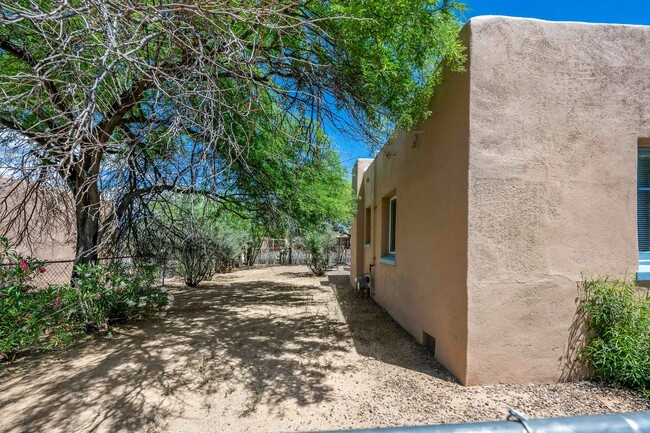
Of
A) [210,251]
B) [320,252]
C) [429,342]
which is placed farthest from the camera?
[320,252]

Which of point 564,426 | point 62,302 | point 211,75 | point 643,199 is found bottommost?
point 62,302

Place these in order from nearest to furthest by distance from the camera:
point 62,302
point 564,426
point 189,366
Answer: point 564,426 < point 189,366 < point 62,302

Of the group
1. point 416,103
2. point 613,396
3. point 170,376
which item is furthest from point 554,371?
point 170,376

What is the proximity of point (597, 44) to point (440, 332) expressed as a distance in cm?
398

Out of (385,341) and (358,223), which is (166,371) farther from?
(358,223)

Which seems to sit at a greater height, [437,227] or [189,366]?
[437,227]

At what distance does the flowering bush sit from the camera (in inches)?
188

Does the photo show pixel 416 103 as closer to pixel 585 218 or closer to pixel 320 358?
pixel 585 218

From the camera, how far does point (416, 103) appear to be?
4.76 meters

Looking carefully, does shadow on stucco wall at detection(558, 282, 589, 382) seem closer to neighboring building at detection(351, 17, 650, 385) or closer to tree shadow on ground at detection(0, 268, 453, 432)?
neighboring building at detection(351, 17, 650, 385)

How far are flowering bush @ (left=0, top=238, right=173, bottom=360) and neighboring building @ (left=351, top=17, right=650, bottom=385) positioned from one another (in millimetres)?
5748

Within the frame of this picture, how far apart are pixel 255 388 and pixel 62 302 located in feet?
12.2

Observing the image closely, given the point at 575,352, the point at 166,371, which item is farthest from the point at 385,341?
the point at 166,371

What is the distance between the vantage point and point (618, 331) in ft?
12.3
